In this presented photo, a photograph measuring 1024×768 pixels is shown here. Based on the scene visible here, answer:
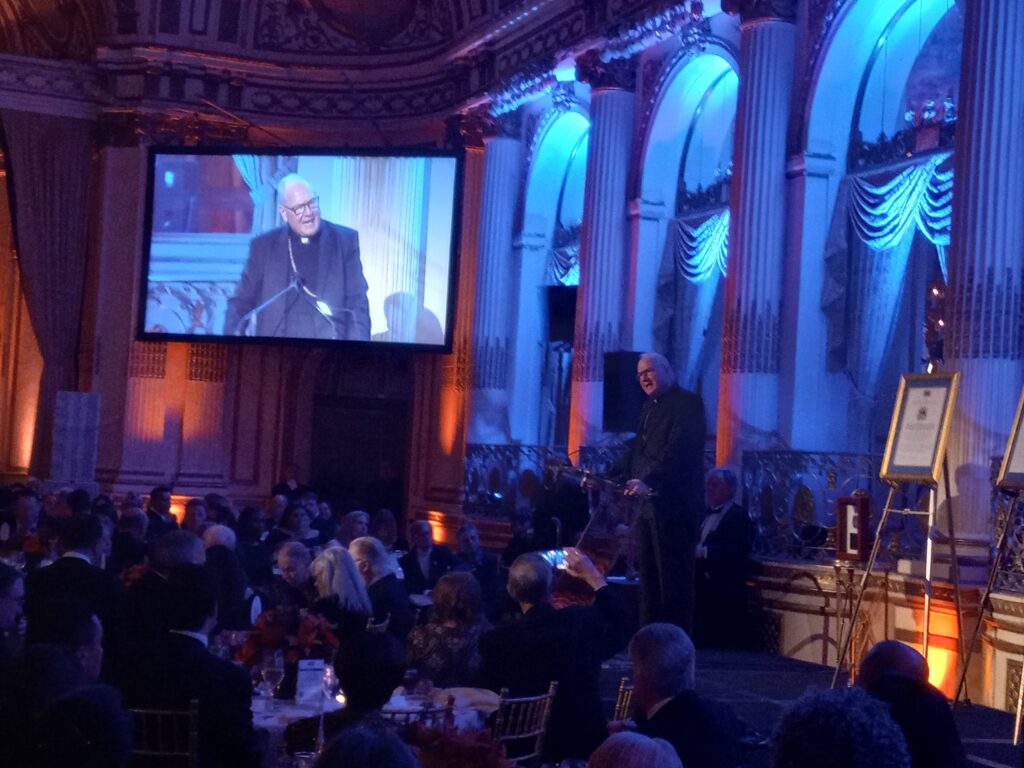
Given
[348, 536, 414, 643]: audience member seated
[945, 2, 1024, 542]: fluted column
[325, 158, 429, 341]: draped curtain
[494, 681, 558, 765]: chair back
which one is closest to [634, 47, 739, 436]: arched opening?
[325, 158, 429, 341]: draped curtain

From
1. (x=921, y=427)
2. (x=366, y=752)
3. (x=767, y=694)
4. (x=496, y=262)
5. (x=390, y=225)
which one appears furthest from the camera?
(x=390, y=225)

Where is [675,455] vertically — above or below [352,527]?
above

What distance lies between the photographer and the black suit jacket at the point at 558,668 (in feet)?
15.7

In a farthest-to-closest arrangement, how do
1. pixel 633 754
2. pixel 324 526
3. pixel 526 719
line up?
pixel 324 526 < pixel 526 719 < pixel 633 754

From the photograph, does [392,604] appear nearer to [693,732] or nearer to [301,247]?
[693,732]

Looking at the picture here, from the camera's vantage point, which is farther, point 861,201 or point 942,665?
point 861,201

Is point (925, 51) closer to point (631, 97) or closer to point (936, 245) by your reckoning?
point (936, 245)

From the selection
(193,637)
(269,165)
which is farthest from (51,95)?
(193,637)

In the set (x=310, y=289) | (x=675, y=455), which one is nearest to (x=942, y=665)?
(x=675, y=455)

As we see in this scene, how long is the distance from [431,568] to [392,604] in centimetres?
344

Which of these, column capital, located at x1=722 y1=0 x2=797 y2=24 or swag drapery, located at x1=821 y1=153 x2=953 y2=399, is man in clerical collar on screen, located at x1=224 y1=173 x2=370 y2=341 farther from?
swag drapery, located at x1=821 y1=153 x2=953 y2=399

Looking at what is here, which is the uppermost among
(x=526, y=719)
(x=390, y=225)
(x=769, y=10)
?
(x=769, y=10)

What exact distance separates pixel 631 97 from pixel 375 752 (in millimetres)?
11992

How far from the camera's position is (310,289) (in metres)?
16.4
